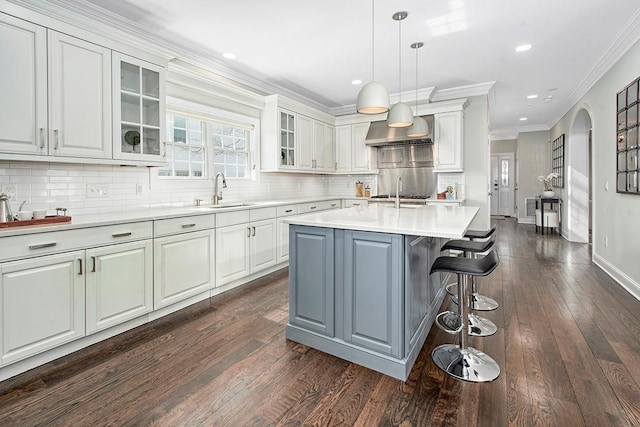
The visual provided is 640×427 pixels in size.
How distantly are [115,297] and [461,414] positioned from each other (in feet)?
8.06

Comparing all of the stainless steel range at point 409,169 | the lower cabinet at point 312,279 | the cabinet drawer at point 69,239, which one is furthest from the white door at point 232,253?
the stainless steel range at point 409,169

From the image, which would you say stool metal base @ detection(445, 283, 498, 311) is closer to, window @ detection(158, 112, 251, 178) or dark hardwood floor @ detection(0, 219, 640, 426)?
dark hardwood floor @ detection(0, 219, 640, 426)

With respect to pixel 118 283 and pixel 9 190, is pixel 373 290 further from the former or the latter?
pixel 9 190

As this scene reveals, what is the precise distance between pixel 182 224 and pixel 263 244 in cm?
127

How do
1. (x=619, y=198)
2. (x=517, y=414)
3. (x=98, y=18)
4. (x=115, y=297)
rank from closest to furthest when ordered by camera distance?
1. (x=517, y=414)
2. (x=115, y=297)
3. (x=98, y=18)
4. (x=619, y=198)

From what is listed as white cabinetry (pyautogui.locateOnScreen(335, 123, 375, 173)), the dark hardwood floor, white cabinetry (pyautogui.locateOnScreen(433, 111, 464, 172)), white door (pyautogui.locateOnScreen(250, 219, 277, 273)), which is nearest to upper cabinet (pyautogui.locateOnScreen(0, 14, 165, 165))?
white door (pyautogui.locateOnScreen(250, 219, 277, 273))

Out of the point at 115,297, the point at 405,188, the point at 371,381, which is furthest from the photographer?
the point at 405,188

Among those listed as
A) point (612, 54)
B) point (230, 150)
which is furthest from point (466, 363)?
point (612, 54)

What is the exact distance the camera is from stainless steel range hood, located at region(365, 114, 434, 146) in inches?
204

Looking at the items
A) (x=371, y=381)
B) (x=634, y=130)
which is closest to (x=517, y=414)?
(x=371, y=381)

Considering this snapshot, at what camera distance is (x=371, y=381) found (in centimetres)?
200

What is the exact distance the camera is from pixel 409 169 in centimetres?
586

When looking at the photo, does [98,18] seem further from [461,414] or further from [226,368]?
[461,414]

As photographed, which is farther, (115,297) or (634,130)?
(634,130)
